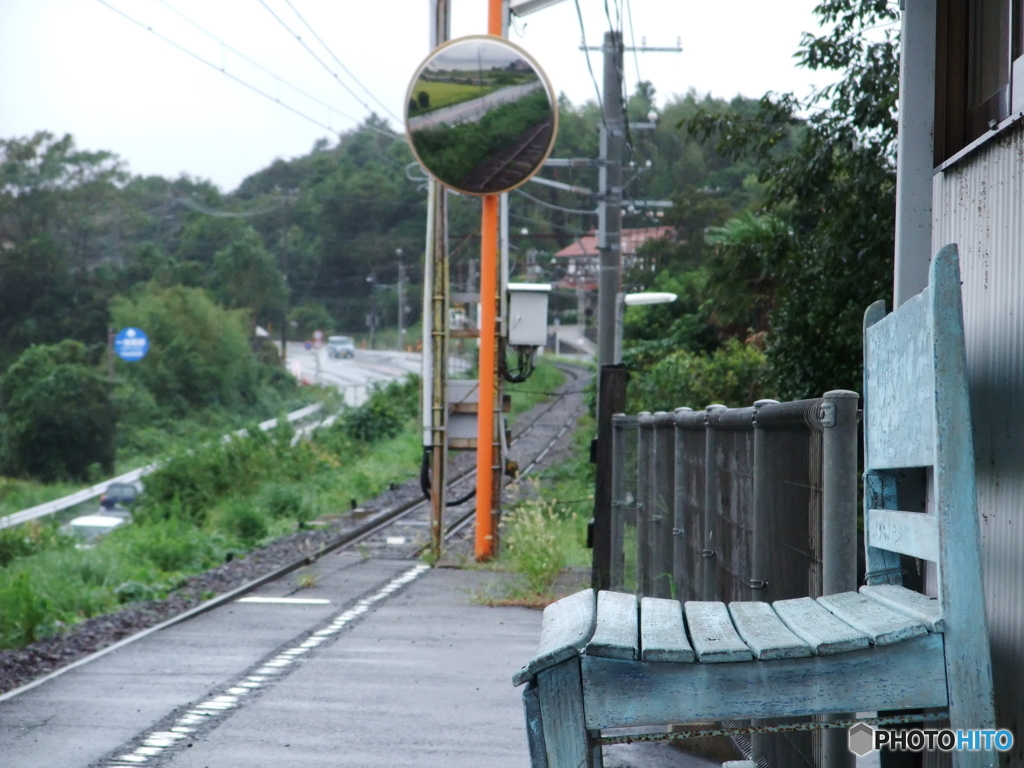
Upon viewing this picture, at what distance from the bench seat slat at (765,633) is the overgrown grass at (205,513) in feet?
24.1

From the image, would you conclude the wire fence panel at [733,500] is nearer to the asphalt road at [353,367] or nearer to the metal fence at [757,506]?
the metal fence at [757,506]

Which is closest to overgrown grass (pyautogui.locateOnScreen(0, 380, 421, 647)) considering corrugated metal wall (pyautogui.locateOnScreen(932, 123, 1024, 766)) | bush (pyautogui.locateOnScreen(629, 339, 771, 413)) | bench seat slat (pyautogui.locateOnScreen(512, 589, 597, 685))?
bush (pyautogui.locateOnScreen(629, 339, 771, 413))

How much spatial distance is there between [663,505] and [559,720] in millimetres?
4213

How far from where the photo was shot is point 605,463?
9.45 m

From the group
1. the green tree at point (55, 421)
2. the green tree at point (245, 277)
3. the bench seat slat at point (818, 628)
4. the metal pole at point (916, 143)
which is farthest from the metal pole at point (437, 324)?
the green tree at point (245, 277)

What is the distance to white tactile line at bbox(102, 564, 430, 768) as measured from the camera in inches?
202

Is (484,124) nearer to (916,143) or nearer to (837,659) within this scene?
(916,143)

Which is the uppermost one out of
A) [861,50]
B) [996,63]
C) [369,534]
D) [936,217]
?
[861,50]

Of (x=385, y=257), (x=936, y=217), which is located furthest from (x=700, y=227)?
(x=936, y=217)

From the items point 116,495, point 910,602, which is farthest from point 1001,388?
point 116,495

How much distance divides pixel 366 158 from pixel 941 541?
75.9m

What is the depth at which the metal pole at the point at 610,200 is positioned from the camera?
1759cm

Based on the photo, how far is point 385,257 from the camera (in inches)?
2758

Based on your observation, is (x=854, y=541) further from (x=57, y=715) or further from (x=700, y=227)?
(x=700, y=227)
